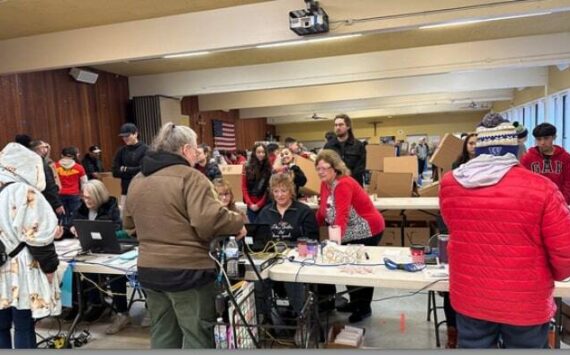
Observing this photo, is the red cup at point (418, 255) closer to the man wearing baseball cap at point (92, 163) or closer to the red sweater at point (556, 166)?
the red sweater at point (556, 166)

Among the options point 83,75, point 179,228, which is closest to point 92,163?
point 83,75

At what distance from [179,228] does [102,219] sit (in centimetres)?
151

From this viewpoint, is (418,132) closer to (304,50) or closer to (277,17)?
(304,50)

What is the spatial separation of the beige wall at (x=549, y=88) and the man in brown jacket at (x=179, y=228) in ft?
24.0

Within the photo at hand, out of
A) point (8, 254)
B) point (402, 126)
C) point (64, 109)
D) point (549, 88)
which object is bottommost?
point (8, 254)

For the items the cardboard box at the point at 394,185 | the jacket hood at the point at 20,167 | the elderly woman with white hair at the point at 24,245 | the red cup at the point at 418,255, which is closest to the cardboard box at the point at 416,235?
the cardboard box at the point at 394,185

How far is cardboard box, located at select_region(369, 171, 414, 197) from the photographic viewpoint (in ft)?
16.7

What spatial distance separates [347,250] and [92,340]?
204 cm

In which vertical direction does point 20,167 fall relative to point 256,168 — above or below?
above

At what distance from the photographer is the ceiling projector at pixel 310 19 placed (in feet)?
12.4

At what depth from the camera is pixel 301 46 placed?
235 inches

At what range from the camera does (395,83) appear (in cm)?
870

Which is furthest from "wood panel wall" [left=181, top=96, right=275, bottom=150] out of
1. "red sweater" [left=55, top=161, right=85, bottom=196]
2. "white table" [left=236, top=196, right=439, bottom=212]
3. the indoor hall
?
"white table" [left=236, top=196, right=439, bottom=212]

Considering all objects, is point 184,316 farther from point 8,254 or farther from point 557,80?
point 557,80
